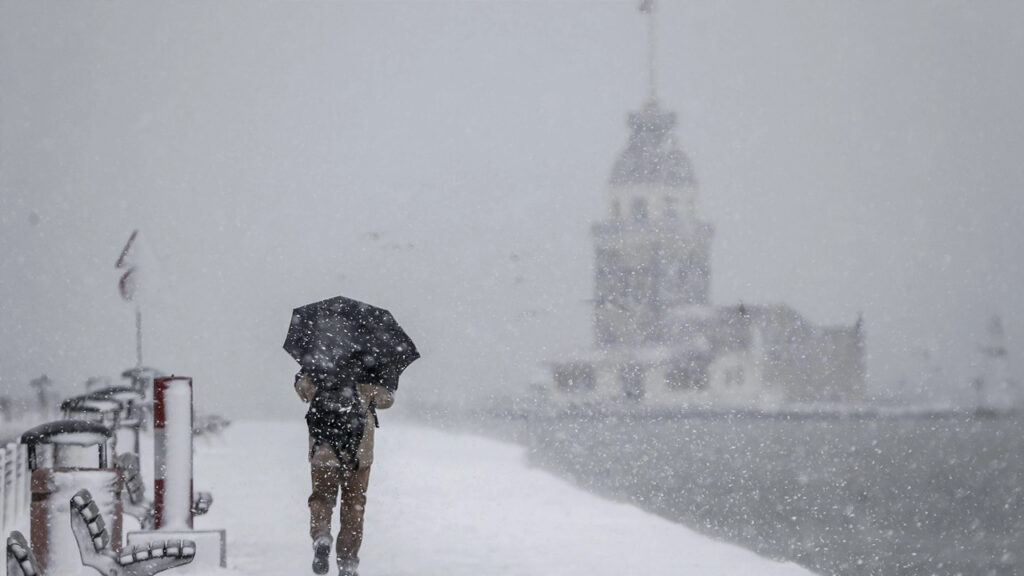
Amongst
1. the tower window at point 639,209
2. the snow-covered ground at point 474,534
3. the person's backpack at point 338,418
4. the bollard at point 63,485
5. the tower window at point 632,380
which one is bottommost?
the tower window at point 632,380

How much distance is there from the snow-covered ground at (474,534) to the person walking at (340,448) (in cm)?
55

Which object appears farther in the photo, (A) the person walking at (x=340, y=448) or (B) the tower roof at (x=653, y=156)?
(B) the tower roof at (x=653, y=156)

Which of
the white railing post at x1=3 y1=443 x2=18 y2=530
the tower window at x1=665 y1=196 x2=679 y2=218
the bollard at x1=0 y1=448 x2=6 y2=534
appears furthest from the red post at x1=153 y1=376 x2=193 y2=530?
the tower window at x1=665 y1=196 x2=679 y2=218

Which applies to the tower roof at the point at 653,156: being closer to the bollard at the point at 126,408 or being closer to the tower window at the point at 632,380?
the tower window at the point at 632,380

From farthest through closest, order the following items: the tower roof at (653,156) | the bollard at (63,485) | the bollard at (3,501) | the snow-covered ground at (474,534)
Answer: the tower roof at (653,156) → the bollard at (3,501) → the snow-covered ground at (474,534) → the bollard at (63,485)

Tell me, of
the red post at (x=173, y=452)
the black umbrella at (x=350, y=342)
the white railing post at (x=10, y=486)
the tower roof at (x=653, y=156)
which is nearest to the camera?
the black umbrella at (x=350, y=342)

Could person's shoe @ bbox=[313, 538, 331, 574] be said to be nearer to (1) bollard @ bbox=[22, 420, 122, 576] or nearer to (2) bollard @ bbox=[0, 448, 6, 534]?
(1) bollard @ bbox=[22, 420, 122, 576]

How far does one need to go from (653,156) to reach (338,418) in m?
175

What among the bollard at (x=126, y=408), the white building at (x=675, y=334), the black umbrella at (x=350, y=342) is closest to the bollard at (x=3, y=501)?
the bollard at (x=126, y=408)

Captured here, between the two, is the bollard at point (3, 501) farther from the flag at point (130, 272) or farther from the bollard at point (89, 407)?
the flag at point (130, 272)

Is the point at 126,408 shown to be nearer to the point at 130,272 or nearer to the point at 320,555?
the point at 130,272

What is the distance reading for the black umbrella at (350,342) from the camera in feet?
26.2

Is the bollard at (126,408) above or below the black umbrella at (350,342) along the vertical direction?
below

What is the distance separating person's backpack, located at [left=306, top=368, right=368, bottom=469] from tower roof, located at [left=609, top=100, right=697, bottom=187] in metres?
168
